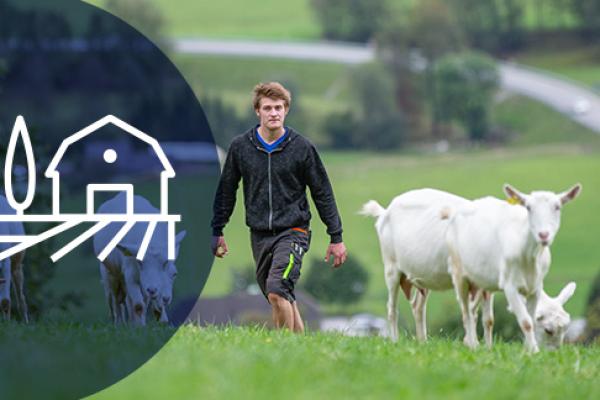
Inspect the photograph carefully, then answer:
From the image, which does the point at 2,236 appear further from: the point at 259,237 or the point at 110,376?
the point at 110,376

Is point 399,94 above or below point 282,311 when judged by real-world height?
above

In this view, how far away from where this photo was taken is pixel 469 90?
535 ft

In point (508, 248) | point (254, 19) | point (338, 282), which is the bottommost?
point (338, 282)

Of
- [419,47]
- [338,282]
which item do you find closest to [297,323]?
[338,282]

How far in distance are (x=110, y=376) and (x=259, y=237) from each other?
10.3 ft

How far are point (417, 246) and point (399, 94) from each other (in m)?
158

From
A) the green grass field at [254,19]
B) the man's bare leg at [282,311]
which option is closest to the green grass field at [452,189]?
the green grass field at [254,19]

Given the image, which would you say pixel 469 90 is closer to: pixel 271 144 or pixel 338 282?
pixel 338 282

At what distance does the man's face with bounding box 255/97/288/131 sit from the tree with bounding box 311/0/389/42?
6951 inches

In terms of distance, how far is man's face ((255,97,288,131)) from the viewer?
33.4ft

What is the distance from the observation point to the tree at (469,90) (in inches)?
6467

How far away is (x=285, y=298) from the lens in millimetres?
10445

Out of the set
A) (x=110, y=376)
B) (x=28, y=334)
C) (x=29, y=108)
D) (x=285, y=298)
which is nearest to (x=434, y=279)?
(x=285, y=298)

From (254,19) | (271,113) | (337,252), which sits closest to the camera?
(271,113)
